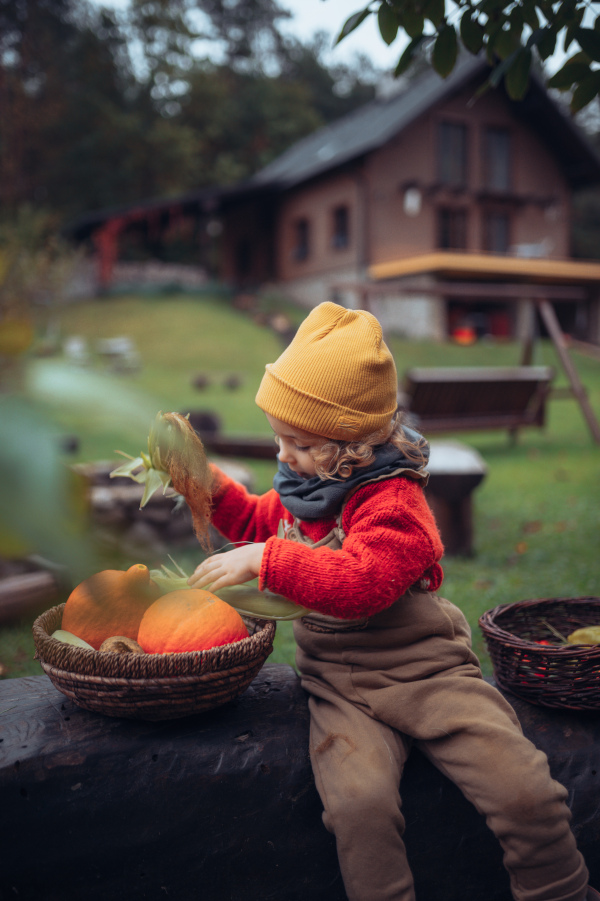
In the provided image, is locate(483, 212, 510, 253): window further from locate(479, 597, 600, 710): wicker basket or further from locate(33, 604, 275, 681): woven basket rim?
locate(33, 604, 275, 681): woven basket rim

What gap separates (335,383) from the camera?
1.70 m

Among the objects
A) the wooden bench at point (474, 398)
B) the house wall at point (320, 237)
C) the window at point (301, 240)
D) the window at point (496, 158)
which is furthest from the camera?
the window at point (301, 240)

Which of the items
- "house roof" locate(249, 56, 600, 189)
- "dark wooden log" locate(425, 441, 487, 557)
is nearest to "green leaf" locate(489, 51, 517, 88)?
"dark wooden log" locate(425, 441, 487, 557)

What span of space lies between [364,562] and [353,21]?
1741mm

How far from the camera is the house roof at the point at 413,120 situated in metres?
19.0

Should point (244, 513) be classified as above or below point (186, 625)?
above

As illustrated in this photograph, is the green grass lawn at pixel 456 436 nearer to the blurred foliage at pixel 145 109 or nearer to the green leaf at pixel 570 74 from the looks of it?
the green leaf at pixel 570 74

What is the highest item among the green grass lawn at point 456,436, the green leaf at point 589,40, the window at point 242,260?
the window at point 242,260

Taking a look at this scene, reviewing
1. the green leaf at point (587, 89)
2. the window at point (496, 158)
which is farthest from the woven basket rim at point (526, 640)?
the window at point (496, 158)

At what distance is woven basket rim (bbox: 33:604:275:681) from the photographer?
148 centimetres

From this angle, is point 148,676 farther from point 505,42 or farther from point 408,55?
point 505,42

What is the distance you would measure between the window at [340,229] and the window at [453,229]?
121 inches

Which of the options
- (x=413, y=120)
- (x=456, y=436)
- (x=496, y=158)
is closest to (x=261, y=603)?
(x=456, y=436)

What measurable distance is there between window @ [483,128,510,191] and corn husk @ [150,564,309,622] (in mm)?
22388
